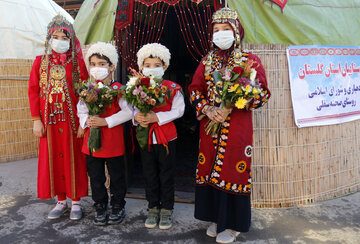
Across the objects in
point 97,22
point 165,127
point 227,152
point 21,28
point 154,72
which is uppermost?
point 21,28

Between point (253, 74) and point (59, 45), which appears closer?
point (253, 74)

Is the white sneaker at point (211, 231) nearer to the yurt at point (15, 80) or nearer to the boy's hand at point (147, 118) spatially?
the boy's hand at point (147, 118)

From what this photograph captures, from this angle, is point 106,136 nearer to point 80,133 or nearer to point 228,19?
point 80,133

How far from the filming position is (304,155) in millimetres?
3721

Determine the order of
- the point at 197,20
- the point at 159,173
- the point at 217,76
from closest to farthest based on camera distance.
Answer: the point at 217,76 < the point at 159,173 < the point at 197,20

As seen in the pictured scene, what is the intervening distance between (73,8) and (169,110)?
7568mm

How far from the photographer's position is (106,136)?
10.1 ft

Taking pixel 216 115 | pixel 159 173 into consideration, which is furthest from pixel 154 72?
pixel 159 173

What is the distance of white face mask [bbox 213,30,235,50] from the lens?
107 inches

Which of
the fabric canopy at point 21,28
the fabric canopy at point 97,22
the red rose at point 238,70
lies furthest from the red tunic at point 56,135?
the fabric canopy at point 21,28

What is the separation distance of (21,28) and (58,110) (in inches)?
168

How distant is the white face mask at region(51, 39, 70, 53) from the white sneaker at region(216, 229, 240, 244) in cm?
255

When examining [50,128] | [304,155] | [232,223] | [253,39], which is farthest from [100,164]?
[304,155]

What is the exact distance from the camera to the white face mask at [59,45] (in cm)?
323
